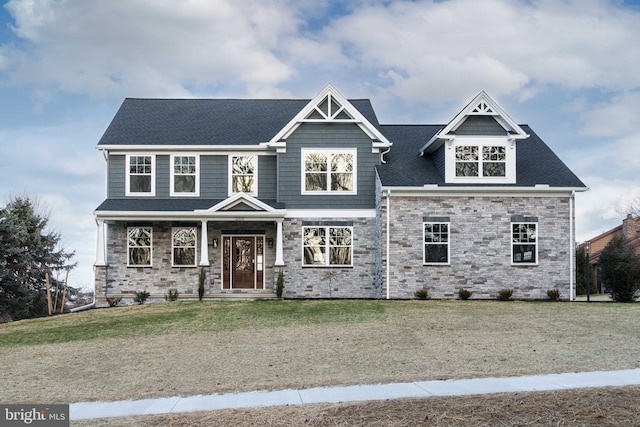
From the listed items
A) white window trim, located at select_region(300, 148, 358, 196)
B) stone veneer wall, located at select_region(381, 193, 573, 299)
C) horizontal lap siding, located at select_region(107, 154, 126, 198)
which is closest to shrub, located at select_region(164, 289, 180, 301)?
horizontal lap siding, located at select_region(107, 154, 126, 198)

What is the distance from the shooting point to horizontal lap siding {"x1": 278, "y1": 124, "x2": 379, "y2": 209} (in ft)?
82.1

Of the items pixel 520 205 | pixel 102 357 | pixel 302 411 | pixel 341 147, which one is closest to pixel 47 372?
pixel 102 357

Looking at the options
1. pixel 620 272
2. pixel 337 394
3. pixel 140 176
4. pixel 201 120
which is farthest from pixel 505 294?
pixel 337 394

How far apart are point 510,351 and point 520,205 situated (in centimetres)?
1144

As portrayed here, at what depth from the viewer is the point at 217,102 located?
97.7 ft

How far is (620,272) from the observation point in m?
25.0

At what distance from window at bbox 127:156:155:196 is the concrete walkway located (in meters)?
16.5

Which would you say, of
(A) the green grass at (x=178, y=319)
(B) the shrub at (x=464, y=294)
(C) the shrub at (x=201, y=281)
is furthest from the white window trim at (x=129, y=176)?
(B) the shrub at (x=464, y=294)

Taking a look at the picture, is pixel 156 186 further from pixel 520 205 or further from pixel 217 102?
pixel 520 205

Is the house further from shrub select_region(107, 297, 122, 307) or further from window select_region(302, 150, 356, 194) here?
shrub select_region(107, 297, 122, 307)

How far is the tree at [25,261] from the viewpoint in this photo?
29.0m

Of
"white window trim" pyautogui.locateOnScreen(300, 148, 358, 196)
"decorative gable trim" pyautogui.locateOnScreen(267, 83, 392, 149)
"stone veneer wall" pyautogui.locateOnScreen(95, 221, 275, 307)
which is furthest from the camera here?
"white window trim" pyautogui.locateOnScreen(300, 148, 358, 196)

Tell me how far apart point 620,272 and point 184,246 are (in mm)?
16861

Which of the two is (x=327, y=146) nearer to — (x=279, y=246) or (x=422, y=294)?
(x=279, y=246)
